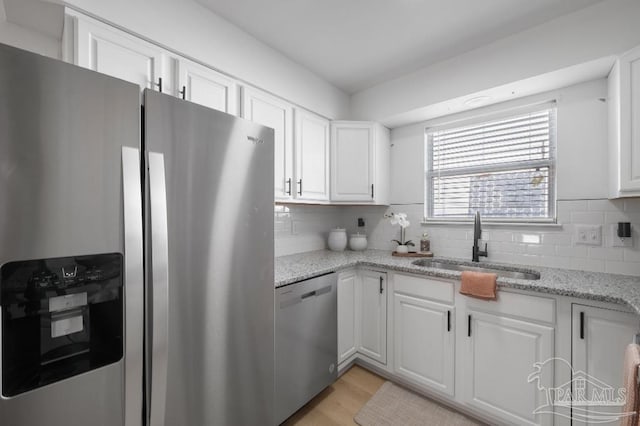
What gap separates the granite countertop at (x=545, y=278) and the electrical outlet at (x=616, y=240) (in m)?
0.20

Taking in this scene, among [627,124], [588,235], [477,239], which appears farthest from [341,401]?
[627,124]

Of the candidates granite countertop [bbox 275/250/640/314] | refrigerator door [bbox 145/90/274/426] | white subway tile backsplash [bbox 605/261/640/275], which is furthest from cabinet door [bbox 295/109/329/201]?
white subway tile backsplash [bbox 605/261/640/275]

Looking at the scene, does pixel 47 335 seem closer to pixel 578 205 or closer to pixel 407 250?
pixel 407 250

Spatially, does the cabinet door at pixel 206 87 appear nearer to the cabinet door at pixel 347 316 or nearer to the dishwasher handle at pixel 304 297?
the dishwasher handle at pixel 304 297

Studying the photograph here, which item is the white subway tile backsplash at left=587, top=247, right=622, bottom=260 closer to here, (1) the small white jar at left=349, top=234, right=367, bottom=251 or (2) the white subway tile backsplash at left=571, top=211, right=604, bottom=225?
(2) the white subway tile backsplash at left=571, top=211, right=604, bottom=225

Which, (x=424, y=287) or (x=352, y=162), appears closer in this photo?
(x=424, y=287)

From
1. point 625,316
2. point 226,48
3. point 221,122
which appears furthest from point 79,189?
point 625,316

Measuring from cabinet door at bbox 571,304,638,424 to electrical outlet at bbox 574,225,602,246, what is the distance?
27.6 inches

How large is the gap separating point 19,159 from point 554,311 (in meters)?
2.24

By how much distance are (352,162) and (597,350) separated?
6.60ft

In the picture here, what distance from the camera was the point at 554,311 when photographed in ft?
4.71

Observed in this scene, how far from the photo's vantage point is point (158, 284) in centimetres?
94

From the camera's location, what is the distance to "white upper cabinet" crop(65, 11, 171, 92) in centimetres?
121

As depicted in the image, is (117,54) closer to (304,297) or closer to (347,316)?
(304,297)
